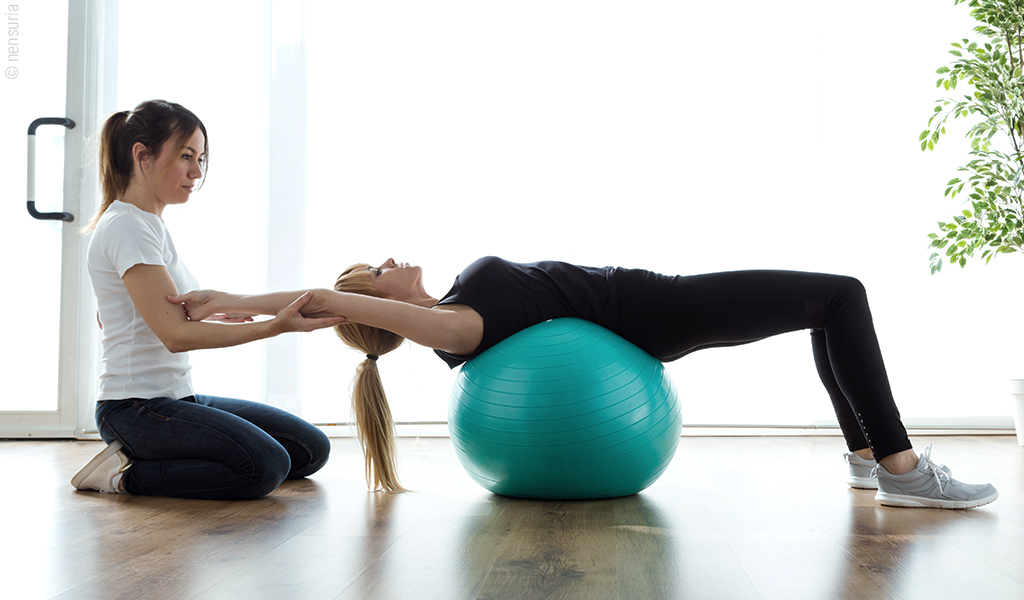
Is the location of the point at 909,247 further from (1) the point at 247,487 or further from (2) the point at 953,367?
(1) the point at 247,487

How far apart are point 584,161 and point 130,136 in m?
1.96

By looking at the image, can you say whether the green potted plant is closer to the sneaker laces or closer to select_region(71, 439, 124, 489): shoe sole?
the sneaker laces

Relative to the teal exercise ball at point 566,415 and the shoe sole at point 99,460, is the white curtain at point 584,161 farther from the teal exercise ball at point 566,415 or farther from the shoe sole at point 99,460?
the teal exercise ball at point 566,415

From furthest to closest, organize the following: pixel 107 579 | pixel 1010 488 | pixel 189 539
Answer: pixel 1010 488 < pixel 189 539 < pixel 107 579

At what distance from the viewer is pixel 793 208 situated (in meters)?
3.30

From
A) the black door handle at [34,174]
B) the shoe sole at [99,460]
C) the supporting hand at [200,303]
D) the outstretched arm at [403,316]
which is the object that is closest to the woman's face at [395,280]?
the outstretched arm at [403,316]

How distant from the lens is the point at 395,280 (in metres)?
2.07

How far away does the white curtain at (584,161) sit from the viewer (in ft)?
10.8

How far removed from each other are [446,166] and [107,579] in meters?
2.48

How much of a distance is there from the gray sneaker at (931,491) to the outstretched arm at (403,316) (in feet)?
3.59

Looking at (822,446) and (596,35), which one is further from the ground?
(596,35)

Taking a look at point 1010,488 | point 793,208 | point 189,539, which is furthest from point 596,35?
point 189,539

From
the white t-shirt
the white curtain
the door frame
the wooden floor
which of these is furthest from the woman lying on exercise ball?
the door frame

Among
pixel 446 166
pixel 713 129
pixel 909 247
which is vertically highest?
pixel 713 129
